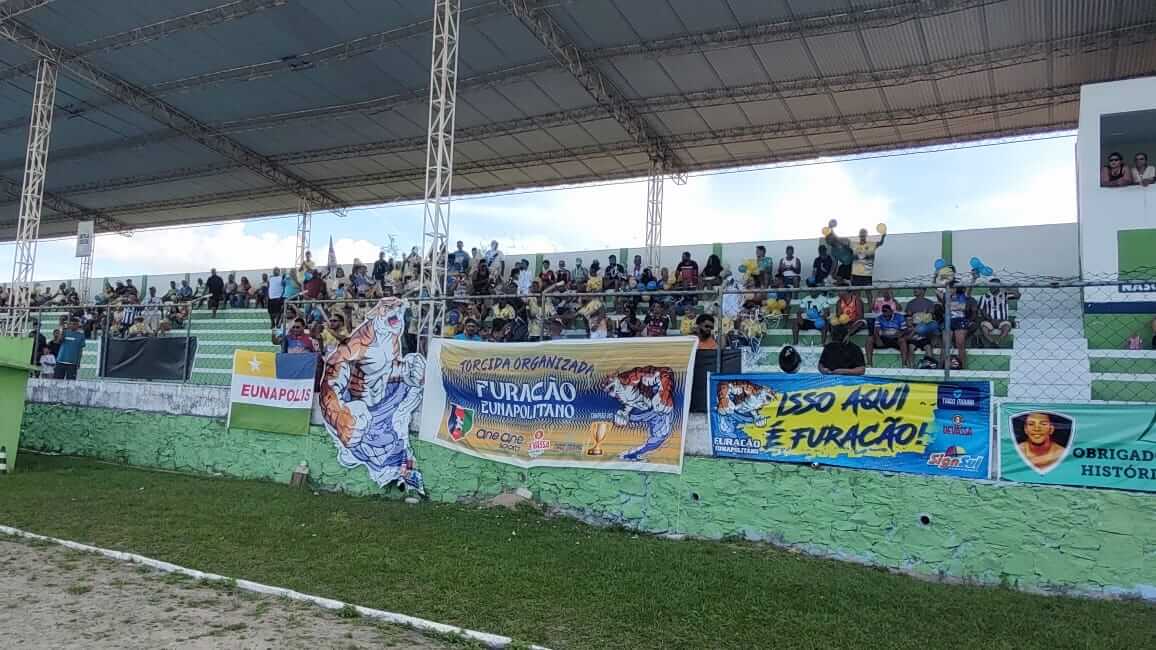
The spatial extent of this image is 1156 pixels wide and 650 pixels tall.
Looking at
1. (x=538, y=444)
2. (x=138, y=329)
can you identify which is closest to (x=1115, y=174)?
(x=538, y=444)

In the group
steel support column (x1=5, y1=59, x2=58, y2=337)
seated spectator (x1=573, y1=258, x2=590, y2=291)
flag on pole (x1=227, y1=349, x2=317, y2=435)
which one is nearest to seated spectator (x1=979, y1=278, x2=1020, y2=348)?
seated spectator (x1=573, y1=258, x2=590, y2=291)

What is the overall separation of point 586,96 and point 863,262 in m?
8.80

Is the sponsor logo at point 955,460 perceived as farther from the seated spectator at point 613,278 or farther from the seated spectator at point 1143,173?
the seated spectator at point 613,278

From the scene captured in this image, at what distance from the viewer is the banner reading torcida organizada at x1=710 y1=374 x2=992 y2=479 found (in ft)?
22.7

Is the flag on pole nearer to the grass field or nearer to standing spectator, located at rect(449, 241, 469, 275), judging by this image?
the grass field

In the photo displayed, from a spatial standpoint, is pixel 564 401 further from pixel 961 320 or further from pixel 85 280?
pixel 85 280

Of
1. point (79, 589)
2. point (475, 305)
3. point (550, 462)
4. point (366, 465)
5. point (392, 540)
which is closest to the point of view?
point (79, 589)

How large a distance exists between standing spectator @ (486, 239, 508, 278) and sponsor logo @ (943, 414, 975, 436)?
12.6 m

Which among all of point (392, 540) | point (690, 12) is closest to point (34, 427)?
point (392, 540)

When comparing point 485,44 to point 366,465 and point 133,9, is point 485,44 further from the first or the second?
point 366,465

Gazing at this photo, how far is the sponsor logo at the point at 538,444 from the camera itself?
9.05m

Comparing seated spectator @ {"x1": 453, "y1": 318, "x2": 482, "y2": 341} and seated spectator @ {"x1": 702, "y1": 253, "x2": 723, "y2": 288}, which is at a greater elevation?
seated spectator @ {"x1": 702, "y1": 253, "x2": 723, "y2": 288}

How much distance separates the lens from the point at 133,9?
52.3ft

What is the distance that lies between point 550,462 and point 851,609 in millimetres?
4028
